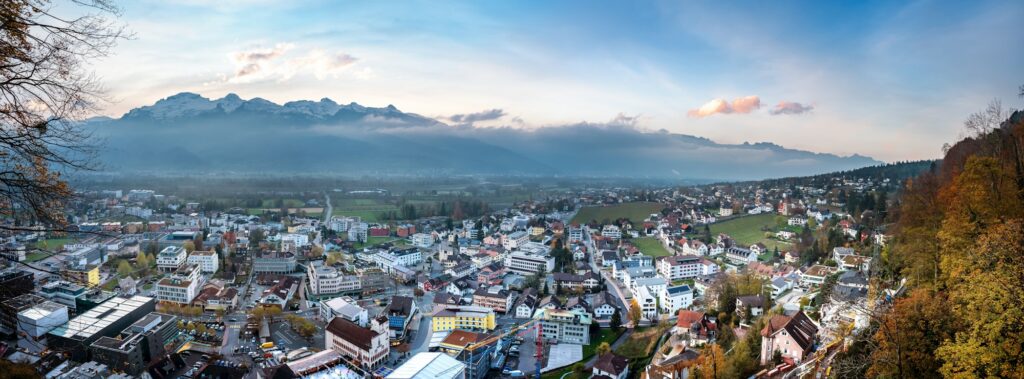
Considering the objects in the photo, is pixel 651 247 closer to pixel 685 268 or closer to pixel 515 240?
pixel 685 268

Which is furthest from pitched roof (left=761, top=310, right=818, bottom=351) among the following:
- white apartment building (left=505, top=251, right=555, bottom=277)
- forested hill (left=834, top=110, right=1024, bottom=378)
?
white apartment building (left=505, top=251, right=555, bottom=277)

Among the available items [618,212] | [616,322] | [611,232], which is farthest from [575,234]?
[616,322]

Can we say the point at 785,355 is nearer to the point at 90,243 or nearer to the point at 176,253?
the point at 176,253

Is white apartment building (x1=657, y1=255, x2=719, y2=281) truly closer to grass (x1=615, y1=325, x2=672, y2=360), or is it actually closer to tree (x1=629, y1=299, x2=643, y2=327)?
tree (x1=629, y1=299, x2=643, y2=327)

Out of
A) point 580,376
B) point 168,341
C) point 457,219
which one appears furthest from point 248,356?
point 457,219

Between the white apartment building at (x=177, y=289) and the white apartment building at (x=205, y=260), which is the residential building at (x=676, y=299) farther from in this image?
the white apartment building at (x=205, y=260)
